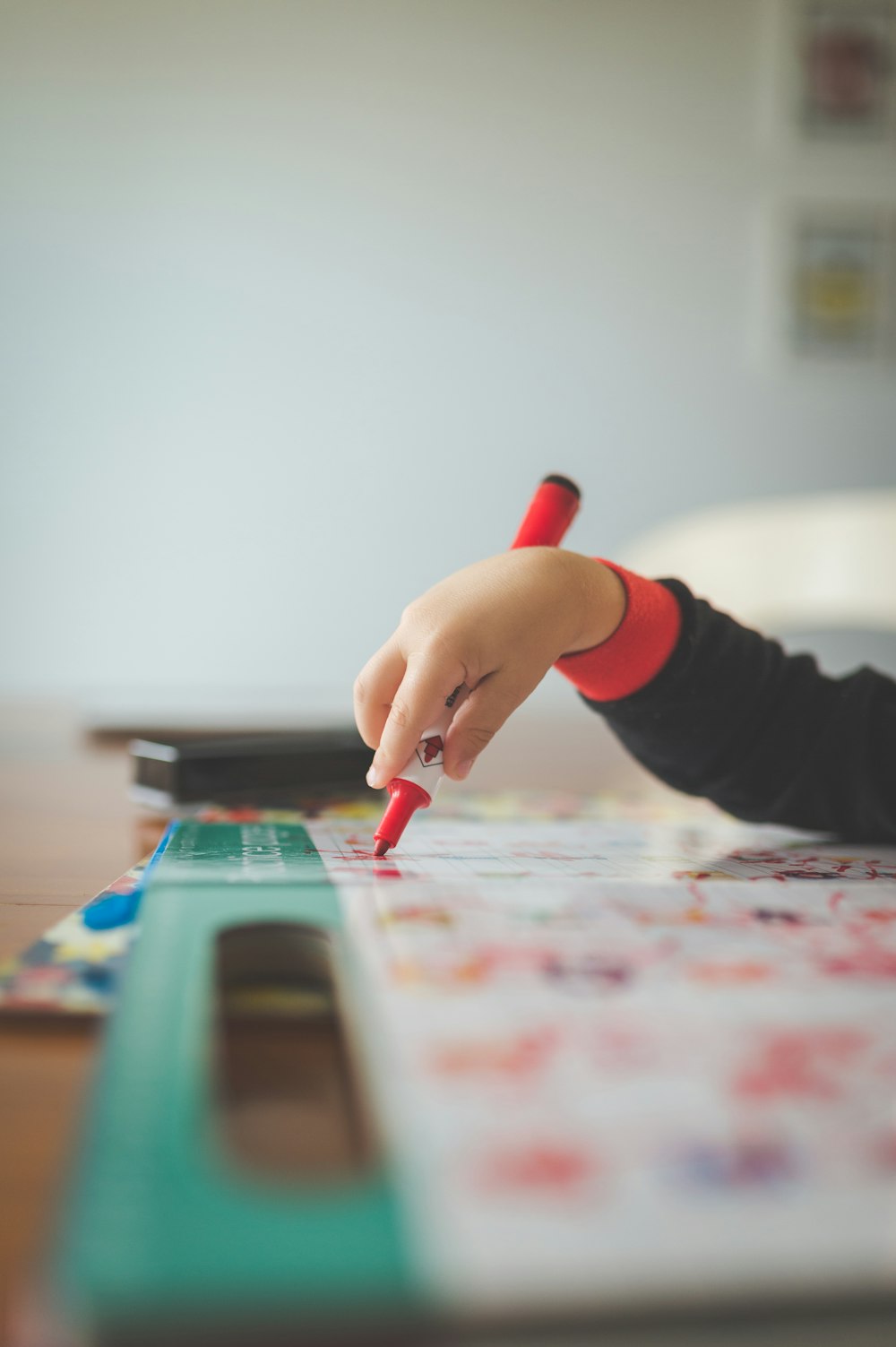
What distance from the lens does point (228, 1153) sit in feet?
0.60

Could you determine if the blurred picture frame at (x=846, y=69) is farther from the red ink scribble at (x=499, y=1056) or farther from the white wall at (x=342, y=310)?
the red ink scribble at (x=499, y=1056)

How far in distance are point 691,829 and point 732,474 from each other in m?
1.67

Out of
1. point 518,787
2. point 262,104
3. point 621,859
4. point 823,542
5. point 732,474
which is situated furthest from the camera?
point 732,474

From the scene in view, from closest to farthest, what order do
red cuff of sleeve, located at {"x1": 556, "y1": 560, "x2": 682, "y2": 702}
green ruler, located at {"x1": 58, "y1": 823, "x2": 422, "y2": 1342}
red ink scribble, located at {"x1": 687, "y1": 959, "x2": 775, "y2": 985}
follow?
green ruler, located at {"x1": 58, "y1": 823, "x2": 422, "y2": 1342}
red ink scribble, located at {"x1": 687, "y1": 959, "x2": 775, "y2": 985}
red cuff of sleeve, located at {"x1": 556, "y1": 560, "x2": 682, "y2": 702}

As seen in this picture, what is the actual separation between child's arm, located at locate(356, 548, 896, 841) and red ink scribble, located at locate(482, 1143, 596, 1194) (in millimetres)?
329

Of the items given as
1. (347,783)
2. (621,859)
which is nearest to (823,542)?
(347,783)

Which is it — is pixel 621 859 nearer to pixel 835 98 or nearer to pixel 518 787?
pixel 518 787

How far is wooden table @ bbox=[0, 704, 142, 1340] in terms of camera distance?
0.19 m

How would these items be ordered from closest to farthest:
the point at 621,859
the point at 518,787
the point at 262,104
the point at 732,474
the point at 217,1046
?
the point at 217,1046 < the point at 621,859 < the point at 518,787 < the point at 262,104 < the point at 732,474

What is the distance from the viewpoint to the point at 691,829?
0.59m

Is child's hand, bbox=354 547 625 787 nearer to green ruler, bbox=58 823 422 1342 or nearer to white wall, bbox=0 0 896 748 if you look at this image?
green ruler, bbox=58 823 422 1342

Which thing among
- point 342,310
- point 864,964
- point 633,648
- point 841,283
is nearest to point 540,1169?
point 864,964

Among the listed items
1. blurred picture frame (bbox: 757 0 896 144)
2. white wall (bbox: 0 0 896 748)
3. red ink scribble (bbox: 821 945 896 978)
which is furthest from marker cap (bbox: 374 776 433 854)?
blurred picture frame (bbox: 757 0 896 144)

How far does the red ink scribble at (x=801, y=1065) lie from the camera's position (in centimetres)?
21
